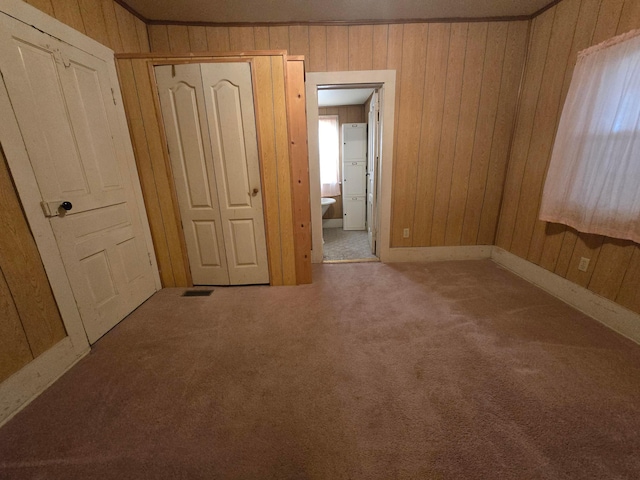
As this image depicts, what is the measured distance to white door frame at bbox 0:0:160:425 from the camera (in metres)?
1.32

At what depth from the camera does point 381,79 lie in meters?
2.66

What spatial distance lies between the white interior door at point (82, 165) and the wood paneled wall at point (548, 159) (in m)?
3.80

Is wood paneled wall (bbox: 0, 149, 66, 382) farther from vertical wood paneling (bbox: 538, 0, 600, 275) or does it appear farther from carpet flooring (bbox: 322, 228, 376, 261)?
vertical wood paneling (bbox: 538, 0, 600, 275)

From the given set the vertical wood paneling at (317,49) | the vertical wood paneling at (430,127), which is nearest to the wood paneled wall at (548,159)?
the vertical wood paneling at (430,127)

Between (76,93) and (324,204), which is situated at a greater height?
(76,93)

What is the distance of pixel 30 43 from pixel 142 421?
221 cm

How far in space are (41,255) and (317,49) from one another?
9.43 feet

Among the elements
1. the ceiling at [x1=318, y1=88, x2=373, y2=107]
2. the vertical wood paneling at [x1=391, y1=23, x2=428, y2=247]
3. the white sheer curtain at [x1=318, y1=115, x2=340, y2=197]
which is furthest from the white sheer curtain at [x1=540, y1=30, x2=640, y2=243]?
the white sheer curtain at [x1=318, y1=115, x2=340, y2=197]

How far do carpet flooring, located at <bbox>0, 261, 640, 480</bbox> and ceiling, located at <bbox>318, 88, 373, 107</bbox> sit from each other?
3.39 m

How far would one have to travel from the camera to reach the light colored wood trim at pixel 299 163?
2193 millimetres

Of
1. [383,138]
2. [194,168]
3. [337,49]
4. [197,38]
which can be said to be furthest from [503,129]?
[197,38]

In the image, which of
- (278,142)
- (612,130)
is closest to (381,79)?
(278,142)

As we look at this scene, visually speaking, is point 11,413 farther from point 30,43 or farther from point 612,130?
point 612,130

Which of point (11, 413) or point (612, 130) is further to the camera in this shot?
point (612, 130)
